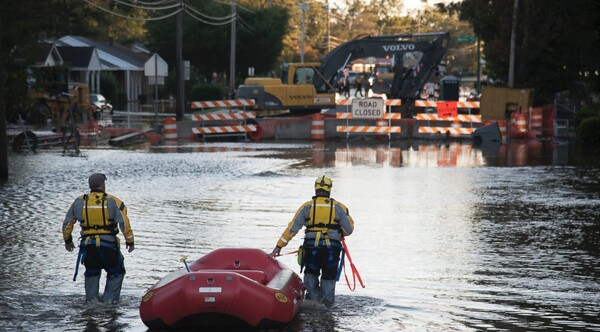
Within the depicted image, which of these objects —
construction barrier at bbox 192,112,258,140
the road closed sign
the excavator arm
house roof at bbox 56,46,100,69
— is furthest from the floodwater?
house roof at bbox 56,46,100,69

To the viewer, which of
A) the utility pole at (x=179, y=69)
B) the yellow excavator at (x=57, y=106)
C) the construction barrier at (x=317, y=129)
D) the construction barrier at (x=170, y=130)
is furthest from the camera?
the utility pole at (x=179, y=69)

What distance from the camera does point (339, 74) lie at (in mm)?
52781

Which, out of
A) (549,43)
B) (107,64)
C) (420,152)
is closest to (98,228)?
Result: (420,152)

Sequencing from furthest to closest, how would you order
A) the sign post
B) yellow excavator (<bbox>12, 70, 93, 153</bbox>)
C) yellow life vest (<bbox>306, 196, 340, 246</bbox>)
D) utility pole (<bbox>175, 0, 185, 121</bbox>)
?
utility pole (<bbox>175, 0, 185, 121</bbox>), yellow excavator (<bbox>12, 70, 93, 153</bbox>), the sign post, yellow life vest (<bbox>306, 196, 340, 246</bbox>)

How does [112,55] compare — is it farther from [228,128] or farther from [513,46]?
[228,128]

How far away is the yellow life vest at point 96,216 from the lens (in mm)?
12484

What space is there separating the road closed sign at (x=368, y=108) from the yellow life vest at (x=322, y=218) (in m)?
29.5

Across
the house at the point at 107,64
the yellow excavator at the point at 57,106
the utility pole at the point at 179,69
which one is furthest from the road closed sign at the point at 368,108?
the house at the point at 107,64

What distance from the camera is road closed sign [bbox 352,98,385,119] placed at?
42.0 m

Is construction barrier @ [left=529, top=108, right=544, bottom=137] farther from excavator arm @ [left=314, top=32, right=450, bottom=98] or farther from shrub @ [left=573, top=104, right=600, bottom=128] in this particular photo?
excavator arm @ [left=314, top=32, right=450, bottom=98]

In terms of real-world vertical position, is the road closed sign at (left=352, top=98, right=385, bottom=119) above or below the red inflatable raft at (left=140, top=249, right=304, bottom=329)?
above

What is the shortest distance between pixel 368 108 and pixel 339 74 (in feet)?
35.4

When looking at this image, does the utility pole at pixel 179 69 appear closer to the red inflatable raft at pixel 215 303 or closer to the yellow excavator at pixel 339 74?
the yellow excavator at pixel 339 74

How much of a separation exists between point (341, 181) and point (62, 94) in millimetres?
26282
